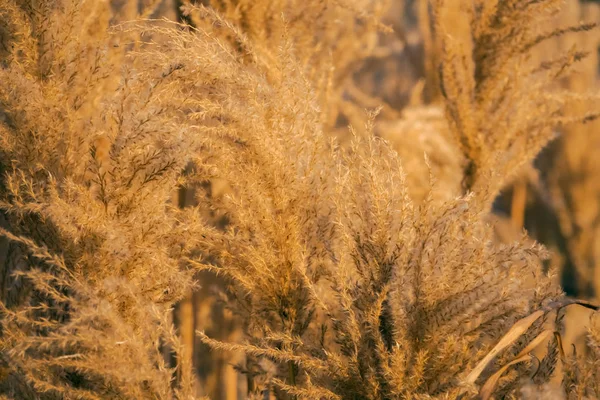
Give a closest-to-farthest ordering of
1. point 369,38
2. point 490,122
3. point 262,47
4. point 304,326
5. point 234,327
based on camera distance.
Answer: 1. point 304,326
2. point 262,47
3. point 490,122
4. point 234,327
5. point 369,38

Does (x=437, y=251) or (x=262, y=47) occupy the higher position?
(x=262, y=47)

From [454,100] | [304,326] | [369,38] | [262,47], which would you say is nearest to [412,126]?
[369,38]

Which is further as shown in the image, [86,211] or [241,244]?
[241,244]

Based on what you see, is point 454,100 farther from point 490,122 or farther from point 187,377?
point 187,377

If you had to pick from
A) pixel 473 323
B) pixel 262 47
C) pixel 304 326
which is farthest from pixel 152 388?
pixel 262 47

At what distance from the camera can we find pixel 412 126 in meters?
6.42

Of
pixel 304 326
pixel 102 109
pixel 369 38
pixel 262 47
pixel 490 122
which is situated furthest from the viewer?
pixel 369 38

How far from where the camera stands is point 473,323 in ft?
7.69

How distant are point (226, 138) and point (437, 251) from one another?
0.80 meters

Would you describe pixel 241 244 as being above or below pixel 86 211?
below

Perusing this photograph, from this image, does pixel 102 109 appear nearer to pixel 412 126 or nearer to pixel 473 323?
pixel 473 323

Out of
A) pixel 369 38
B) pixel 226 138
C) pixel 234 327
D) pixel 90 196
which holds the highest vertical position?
pixel 369 38

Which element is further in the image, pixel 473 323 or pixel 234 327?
pixel 234 327

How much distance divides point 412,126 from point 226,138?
427 cm
